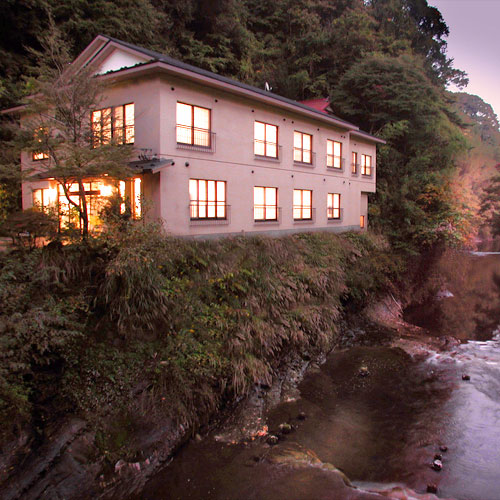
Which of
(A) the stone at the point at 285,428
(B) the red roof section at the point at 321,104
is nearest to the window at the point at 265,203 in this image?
(A) the stone at the point at 285,428

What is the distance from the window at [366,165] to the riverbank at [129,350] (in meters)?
15.5

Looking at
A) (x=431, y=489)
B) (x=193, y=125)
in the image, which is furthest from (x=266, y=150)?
(x=431, y=489)

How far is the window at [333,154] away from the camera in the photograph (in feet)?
73.7

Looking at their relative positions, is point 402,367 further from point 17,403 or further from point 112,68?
point 112,68

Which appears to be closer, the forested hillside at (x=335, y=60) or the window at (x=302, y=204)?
the window at (x=302, y=204)

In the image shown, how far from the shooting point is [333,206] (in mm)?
23156

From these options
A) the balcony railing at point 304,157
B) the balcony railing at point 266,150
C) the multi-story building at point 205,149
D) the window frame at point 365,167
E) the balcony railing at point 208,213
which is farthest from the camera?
the window frame at point 365,167

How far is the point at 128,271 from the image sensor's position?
9445 millimetres

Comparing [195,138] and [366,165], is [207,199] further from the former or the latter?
[366,165]

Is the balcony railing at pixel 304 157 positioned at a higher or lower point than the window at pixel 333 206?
higher

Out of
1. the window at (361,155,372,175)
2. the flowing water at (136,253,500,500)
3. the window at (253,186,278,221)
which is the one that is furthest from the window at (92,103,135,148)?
the window at (361,155,372,175)

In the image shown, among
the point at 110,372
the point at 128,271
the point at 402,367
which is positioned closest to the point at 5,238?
the point at 128,271

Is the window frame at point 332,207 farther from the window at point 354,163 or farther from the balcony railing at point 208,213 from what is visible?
the balcony railing at point 208,213

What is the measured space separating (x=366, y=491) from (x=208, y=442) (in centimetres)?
336
